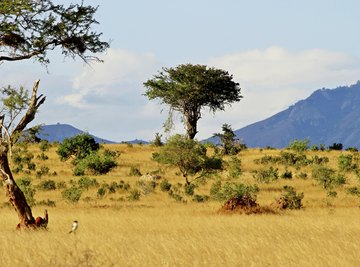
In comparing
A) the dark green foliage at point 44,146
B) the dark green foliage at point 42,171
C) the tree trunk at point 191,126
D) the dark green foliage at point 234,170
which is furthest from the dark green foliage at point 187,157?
the tree trunk at point 191,126

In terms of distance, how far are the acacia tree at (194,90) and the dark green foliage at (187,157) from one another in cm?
2610

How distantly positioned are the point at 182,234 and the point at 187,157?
2701 centimetres

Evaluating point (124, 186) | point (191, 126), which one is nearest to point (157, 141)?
point (191, 126)

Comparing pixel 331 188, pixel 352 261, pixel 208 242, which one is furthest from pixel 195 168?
pixel 352 261

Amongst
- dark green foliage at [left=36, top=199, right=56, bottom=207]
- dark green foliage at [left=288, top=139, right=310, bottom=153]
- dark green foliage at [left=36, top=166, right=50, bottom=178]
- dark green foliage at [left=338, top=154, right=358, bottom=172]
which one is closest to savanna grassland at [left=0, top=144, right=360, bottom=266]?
dark green foliage at [left=36, top=199, right=56, bottom=207]

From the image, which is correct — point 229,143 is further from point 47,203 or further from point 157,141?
point 47,203

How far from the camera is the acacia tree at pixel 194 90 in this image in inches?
2940

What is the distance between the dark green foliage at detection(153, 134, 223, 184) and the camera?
4572 cm

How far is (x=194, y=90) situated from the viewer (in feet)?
245

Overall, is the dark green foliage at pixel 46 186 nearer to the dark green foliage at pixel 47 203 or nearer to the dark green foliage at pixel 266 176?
the dark green foliage at pixel 47 203

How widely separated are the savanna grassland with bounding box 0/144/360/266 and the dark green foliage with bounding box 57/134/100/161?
1365 centimetres

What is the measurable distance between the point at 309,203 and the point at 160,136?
137 ft

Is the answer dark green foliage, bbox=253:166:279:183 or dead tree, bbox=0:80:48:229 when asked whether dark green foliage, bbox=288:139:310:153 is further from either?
dead tree, bbox=0:80:48:229

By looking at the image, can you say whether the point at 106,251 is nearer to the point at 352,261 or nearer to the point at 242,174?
the point at 352,261
